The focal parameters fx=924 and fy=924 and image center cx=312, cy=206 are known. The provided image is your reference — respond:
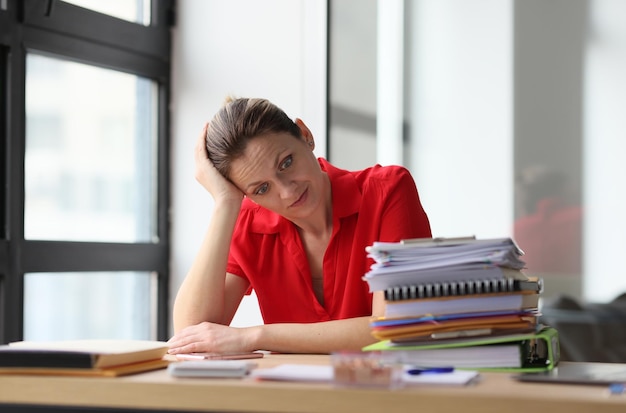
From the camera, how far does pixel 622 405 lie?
100cm

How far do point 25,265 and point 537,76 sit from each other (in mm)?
1760

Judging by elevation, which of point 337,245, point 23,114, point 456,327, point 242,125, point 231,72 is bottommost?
point 456,327

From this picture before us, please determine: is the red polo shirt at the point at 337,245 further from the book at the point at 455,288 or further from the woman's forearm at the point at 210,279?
the book at the point at 455,288

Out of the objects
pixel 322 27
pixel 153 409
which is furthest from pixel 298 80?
pixel 153 409

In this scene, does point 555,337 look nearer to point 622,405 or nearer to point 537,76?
point 622,405

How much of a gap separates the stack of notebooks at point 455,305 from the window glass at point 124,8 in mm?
2054

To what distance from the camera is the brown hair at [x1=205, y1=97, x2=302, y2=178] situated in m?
2.01

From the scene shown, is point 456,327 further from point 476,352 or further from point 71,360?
point 71,360

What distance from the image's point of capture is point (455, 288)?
137cm

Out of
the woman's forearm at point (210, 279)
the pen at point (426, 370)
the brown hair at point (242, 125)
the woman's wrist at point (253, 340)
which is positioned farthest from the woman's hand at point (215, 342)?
the pen at point (426, 370)

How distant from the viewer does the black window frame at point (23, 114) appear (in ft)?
9.04

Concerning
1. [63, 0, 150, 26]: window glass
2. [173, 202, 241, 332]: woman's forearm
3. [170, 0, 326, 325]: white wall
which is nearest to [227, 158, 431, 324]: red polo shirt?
[173, 202, 241, 332]: woman's forearm

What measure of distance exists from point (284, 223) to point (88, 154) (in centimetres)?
118

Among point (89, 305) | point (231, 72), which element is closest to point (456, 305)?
point (89, 305)
